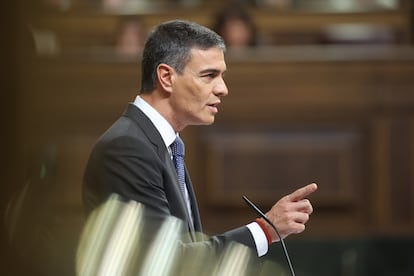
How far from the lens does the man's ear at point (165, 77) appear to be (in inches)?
42.9

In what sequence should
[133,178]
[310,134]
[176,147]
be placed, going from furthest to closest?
[310,134]
[176,147]
[133,178]

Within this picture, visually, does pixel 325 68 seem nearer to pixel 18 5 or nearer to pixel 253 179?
pixel 253 179

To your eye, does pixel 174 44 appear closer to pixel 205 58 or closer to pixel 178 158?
pixel 205 58

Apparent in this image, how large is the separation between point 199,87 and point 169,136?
8cm

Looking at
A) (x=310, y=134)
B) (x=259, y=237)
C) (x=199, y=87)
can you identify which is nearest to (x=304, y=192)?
(x=259, y=237)

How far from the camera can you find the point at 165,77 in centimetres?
110

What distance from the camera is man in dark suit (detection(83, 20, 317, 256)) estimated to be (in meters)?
1.02

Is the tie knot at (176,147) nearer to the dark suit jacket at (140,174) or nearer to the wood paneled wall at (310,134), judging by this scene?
the dark suit jacket at (140,174)

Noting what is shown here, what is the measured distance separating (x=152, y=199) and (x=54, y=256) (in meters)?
0.38

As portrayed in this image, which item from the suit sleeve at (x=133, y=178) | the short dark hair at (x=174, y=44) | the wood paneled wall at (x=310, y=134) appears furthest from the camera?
the wood paneled wall at (x=310, y=134)

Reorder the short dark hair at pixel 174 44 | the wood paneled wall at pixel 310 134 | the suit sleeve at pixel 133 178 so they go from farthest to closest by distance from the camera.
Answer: the wood paneled wall at pixel 310 134
the short dark hair at pixel 174 44
the suit sleeve at pixel 133 178

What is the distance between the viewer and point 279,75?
3246 millimetres

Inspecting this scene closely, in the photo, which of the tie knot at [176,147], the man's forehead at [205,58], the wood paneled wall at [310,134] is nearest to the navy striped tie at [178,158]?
the tie knot at [176,147]

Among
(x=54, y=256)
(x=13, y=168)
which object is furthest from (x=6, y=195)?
(x=54, y=256)
